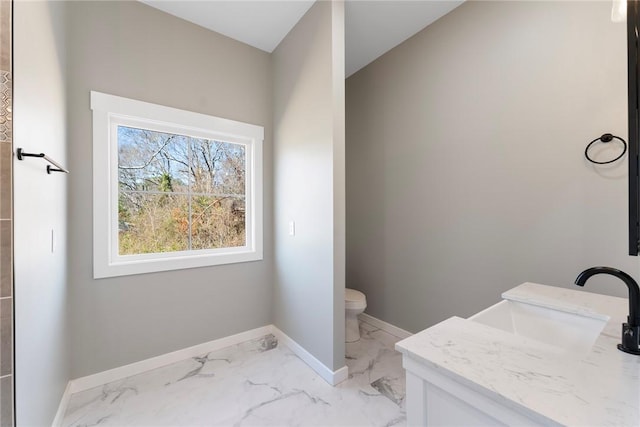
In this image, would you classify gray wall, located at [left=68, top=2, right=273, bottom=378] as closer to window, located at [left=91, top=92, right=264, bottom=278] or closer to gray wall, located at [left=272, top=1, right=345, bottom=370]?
window, located at [left=91, top=92, right=264, bottom=278]

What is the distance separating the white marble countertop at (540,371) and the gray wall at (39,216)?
140cm

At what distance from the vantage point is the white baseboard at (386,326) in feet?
7.73

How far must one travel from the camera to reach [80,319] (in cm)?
169

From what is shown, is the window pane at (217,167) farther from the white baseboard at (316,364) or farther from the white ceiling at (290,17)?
the white baseboard at (316,364)

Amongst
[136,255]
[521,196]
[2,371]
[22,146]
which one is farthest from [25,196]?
[521,196]

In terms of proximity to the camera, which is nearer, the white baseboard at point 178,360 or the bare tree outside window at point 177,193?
the white baseboard at point 178,360

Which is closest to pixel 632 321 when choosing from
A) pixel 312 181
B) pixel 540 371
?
pixel 540 371

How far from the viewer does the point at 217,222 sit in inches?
91.4

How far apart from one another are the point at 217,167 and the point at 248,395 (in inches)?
70.0

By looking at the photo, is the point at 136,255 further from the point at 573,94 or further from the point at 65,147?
the point at 573,94

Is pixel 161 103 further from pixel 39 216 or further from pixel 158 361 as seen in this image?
pixel 158 361

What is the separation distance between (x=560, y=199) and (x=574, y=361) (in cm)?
121

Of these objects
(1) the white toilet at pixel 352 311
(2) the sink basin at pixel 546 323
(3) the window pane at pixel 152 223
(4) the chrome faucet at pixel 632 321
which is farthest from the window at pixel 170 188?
(4) the chrome faucet at pixel 632 321

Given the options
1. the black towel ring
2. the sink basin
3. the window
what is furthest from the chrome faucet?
the window
